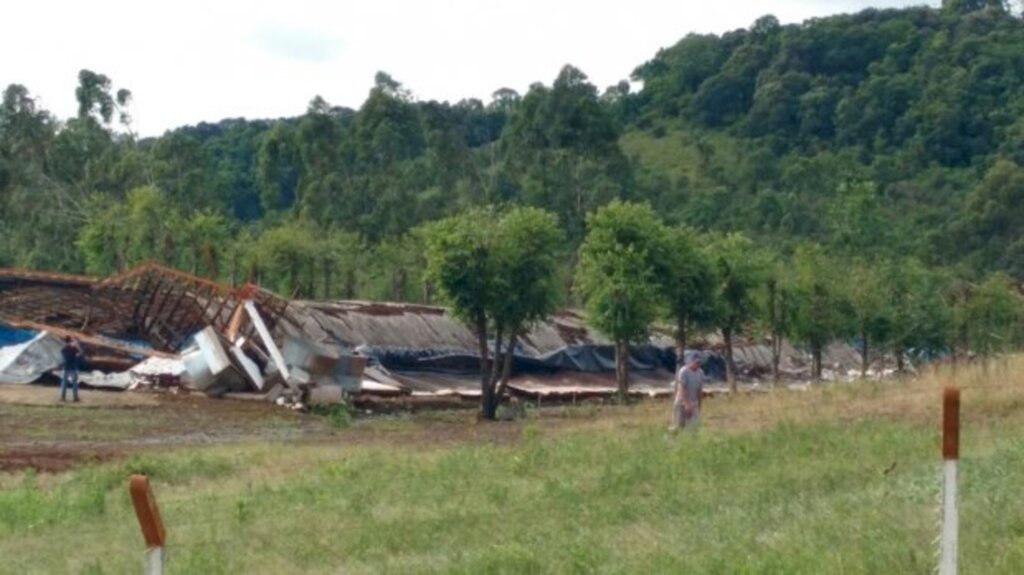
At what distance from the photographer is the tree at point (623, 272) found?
1697 inches

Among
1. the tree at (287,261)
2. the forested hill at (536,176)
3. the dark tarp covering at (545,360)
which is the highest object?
the forested hill at (536,176)

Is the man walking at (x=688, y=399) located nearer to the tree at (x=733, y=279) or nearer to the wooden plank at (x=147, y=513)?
the wooden plank at (x=147, y=513)

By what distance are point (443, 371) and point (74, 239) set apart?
25.6 metres

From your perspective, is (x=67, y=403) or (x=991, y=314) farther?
(x=991, y=314)

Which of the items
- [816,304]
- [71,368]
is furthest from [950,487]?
[816,304]

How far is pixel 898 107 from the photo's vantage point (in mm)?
106562

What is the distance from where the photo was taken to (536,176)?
7644cm

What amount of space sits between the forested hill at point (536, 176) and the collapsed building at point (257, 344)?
5181 mm

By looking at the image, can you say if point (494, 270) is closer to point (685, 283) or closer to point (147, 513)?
point (685, 283)

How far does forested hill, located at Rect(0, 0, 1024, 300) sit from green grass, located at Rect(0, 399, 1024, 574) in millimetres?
32788

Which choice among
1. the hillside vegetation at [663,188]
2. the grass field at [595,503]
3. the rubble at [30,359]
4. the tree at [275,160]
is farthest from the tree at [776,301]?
the tree at [275,160]

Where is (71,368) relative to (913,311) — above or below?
below

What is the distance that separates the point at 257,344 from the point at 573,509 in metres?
29.6

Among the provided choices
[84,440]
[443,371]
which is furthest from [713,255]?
[84,440]
